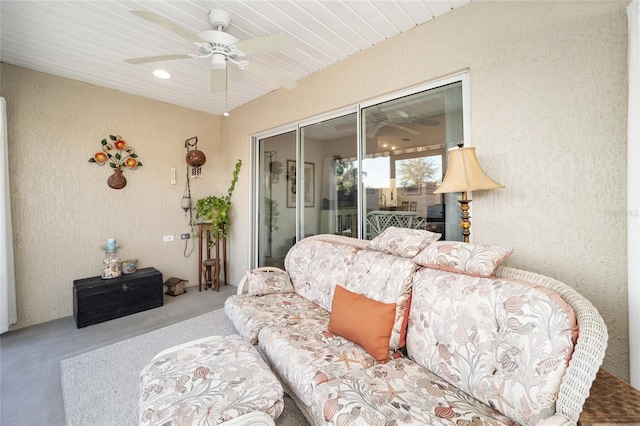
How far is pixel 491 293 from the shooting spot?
1.24 m

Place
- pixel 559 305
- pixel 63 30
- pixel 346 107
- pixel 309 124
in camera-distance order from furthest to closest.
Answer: pixel 309 124, pixel 346 107, pixel 63 30, pixel 559 305

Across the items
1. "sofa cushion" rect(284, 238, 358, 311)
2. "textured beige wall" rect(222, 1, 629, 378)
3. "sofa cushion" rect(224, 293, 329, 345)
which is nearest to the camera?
"textured beige wall" rect(222, 1, 629, 378)

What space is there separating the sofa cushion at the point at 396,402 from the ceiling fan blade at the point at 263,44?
200cm

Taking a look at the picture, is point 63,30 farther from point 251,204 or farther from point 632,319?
point 632,319

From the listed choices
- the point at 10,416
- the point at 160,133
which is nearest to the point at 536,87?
the point at 10,416

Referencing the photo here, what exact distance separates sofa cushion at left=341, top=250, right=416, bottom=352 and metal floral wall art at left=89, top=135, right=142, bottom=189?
3338 mm

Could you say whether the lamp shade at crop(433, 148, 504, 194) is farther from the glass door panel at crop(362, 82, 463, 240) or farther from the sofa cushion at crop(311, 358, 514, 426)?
the sofa cushion at crop(311, 358, 514, 426)

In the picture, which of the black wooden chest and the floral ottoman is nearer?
the floral ottoman

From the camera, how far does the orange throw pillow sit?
1.49 meters

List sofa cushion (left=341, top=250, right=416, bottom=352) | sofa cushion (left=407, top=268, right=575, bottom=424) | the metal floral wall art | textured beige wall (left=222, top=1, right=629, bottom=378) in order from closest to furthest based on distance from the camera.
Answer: sofa cushion (left=407, top=268, right=575, bottom=424) < textured beige wall (left=222, top=1, right=629, bottom=378) < sofa cushion (left=341, top=250, right=416, bottom=352) < the metal floral wall art

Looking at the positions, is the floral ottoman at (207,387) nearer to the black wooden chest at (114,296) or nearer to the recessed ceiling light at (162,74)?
the black wooden chest at (114,296)

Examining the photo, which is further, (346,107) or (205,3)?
(346,107)

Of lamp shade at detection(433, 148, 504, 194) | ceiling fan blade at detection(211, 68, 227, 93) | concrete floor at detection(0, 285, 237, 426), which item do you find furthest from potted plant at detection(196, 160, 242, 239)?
lamp shade at detection(433, 148, 504, 194)

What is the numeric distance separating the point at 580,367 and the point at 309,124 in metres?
3.06
